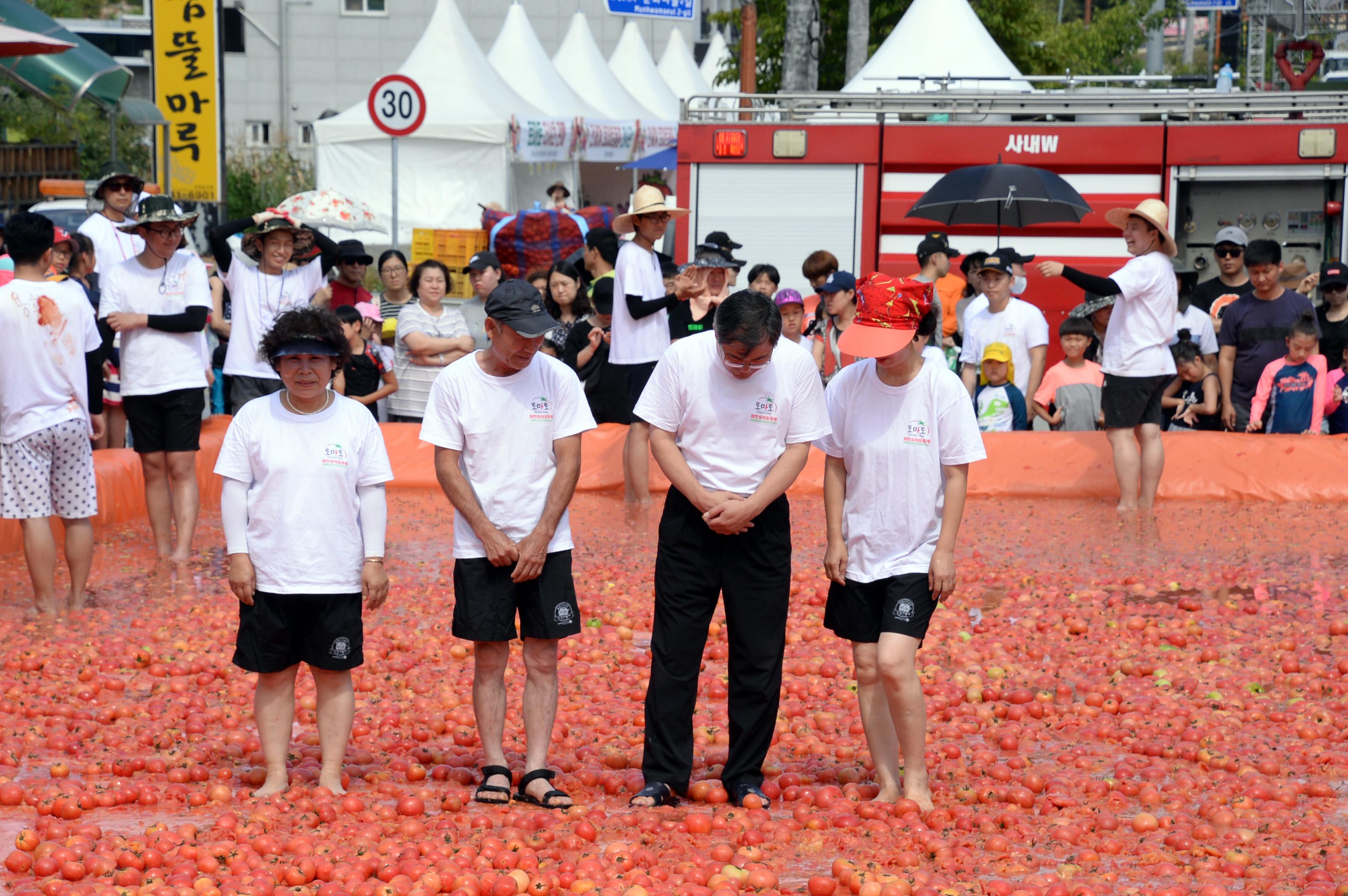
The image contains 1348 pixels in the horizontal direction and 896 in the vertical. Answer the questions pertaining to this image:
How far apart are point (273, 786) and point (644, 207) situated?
6.01 meters

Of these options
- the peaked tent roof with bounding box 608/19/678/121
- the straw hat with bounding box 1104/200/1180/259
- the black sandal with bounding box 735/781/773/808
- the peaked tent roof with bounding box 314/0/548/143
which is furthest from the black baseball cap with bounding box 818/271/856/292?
the peaked tent roof with bounding box 608/19/678/121

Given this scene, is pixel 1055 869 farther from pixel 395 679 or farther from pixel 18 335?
pixel 18 335

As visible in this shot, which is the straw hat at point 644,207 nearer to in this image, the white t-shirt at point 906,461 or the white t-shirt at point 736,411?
the white t-shirt at point 736,411

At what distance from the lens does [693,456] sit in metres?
5.28

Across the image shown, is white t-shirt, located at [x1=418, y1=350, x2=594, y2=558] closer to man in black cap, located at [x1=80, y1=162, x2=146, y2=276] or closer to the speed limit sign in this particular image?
man in black cap, located at [x1=80, y1=162, x2=146, y2=276]

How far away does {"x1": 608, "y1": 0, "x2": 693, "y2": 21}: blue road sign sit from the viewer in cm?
2198

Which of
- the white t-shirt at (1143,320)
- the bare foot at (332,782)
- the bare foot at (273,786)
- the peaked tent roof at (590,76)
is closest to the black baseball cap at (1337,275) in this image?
the white t-shirt at (1143,320)

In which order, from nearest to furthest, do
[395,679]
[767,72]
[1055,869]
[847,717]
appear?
[1055,869], [847,717], [395,679], [767,72]

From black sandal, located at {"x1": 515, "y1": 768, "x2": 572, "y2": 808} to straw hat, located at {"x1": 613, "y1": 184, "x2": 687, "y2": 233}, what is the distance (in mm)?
5643

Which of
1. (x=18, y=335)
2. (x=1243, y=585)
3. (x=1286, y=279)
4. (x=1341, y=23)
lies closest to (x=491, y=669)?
(x=18, y=335)

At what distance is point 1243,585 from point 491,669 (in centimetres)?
522

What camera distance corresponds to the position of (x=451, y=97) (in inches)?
1169

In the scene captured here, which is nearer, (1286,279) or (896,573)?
(896,573)

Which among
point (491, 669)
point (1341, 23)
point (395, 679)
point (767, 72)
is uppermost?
point (1341, 23)
